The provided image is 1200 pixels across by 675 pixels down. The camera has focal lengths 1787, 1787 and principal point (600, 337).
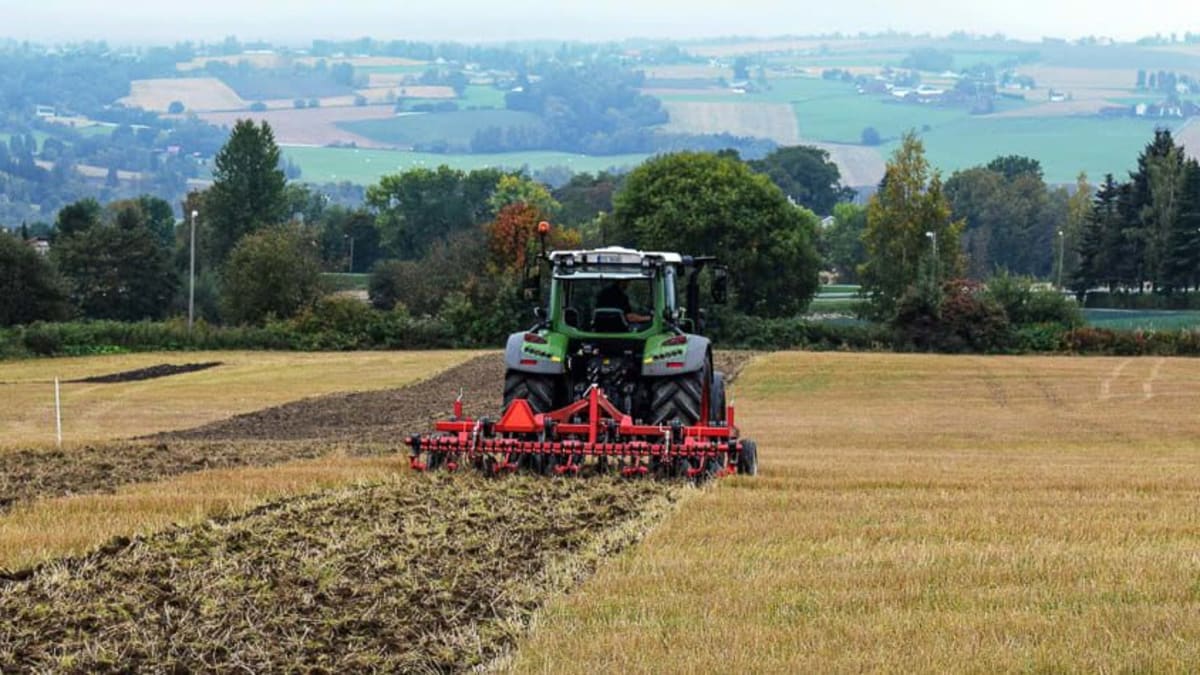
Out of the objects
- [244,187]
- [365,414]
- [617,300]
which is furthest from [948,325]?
[244,187]

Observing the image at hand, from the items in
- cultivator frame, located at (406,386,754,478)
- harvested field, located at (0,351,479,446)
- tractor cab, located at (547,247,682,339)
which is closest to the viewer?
cultivator frame, located at (406,386,754,478)

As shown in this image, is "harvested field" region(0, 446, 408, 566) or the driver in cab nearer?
"harvested field" region(0, 446, 408, 566)

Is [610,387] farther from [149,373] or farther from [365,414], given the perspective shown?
[149,373]

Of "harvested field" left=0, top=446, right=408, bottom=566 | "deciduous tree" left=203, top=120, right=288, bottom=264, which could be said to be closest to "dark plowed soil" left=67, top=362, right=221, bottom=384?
"harvested field" left=0, top=446, right=408, bottom=566

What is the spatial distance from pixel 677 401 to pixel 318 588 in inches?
351

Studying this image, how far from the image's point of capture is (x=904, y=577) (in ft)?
36.8

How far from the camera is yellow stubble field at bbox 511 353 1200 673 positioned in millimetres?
9141

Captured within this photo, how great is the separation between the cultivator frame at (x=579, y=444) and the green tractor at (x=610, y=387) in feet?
0.05

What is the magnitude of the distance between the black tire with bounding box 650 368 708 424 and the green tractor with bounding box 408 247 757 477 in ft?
0.04

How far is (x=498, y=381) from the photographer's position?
4831cm

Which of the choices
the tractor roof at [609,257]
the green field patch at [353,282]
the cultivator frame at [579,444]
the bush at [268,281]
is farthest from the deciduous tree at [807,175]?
the cultivator frame at [579,444]

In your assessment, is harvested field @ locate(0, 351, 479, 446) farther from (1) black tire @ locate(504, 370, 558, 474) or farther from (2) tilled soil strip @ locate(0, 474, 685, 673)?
(2) tilled soil strip @ locate(0, 474, 685, 673)

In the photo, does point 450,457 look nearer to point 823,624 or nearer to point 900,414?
point 823,624

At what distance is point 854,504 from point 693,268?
6720 mm
